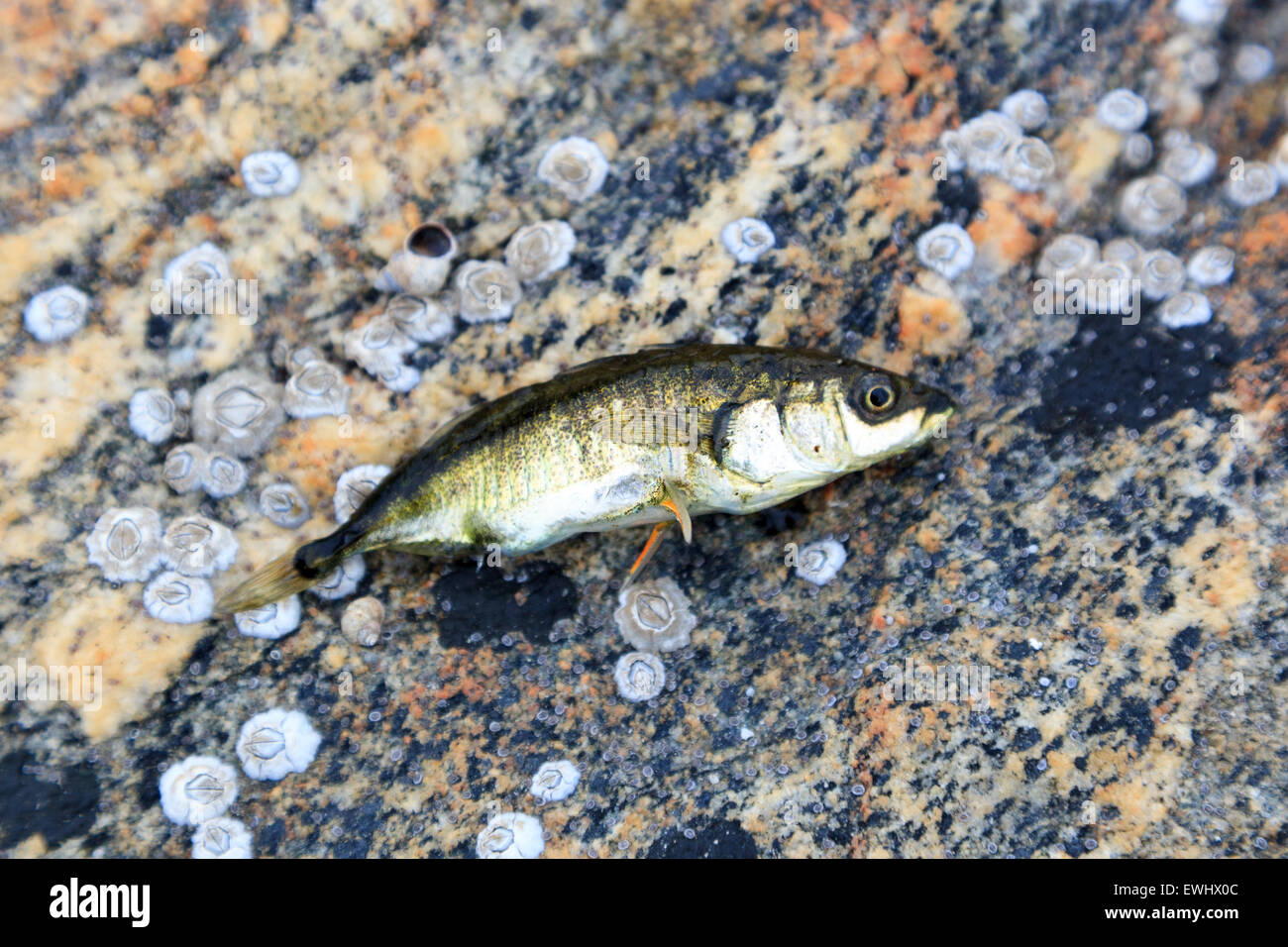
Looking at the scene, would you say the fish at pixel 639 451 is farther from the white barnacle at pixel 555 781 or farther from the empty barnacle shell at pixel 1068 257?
the empty barnacle shell at pixel 1068 257

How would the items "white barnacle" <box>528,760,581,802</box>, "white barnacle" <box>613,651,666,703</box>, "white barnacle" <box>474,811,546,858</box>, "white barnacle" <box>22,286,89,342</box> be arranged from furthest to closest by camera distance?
"white barnacle" <box>22,286,89,342</box>
"white barnacle" <box>613,651,666,703</box>
"white barnacle" <box>528,760,581,802</box>
"white barnacle" <box>474,811,546,858</box>

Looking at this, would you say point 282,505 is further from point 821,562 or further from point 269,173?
point 821,562

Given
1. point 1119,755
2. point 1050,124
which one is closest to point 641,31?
point 1050,124

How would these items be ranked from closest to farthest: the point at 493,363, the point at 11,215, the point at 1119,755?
the point at 1119,755, the point at 11,215, the point at 493,363

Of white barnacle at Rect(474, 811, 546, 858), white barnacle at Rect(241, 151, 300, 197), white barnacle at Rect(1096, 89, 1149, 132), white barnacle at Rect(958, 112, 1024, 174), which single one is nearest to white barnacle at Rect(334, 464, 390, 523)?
white barnacle at Rect(241, 151, 300, 197)

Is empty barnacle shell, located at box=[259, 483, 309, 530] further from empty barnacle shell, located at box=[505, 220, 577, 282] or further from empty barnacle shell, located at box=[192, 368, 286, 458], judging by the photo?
empty barnacle shell, located at box=[505, 220, 577, 282]

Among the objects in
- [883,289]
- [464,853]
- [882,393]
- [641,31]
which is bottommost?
[464,853]
